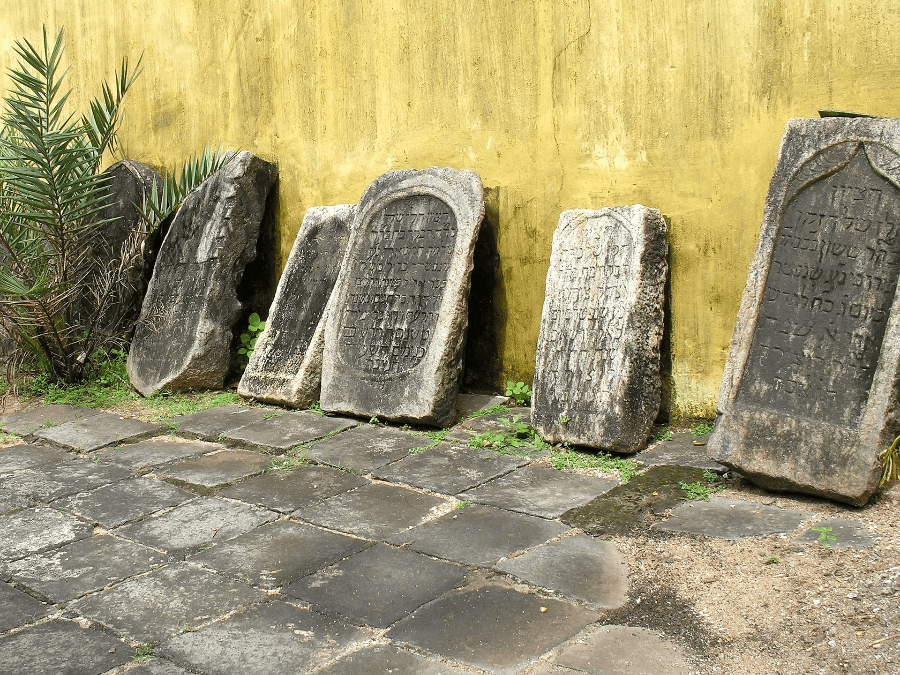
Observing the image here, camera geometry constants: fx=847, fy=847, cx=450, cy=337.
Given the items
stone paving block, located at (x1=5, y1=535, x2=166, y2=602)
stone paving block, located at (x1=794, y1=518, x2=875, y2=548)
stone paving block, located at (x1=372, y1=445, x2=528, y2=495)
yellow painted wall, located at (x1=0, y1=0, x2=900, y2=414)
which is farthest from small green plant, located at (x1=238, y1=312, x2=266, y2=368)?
stone paving block, located at (x1=794, y1=518, x2=875, y2=548)

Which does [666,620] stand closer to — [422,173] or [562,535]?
[562,535]

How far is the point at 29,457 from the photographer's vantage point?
393 cm

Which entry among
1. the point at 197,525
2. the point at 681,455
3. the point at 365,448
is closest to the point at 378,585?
the point at 197,525

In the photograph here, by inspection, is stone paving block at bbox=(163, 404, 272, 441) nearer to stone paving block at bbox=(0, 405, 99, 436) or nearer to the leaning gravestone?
stone paving block at bbox=(0, 405, 99, 436)

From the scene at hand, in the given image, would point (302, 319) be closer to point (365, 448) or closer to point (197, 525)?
point (365, 448)

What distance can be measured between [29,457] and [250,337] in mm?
1508

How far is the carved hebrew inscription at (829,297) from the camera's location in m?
2.87

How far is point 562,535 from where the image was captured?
8.91 ft

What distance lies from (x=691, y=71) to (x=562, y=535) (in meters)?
2.11

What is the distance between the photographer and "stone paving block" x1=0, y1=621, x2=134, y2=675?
2092 mm

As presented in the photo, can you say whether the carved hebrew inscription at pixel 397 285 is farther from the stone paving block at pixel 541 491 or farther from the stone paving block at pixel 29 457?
the stone paving block at pixel 29 457

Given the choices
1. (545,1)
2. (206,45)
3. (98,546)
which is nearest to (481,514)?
(98,546)

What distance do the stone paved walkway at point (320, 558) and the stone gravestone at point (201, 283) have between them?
0.87 m

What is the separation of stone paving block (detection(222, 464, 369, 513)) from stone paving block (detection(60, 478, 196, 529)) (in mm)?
228
